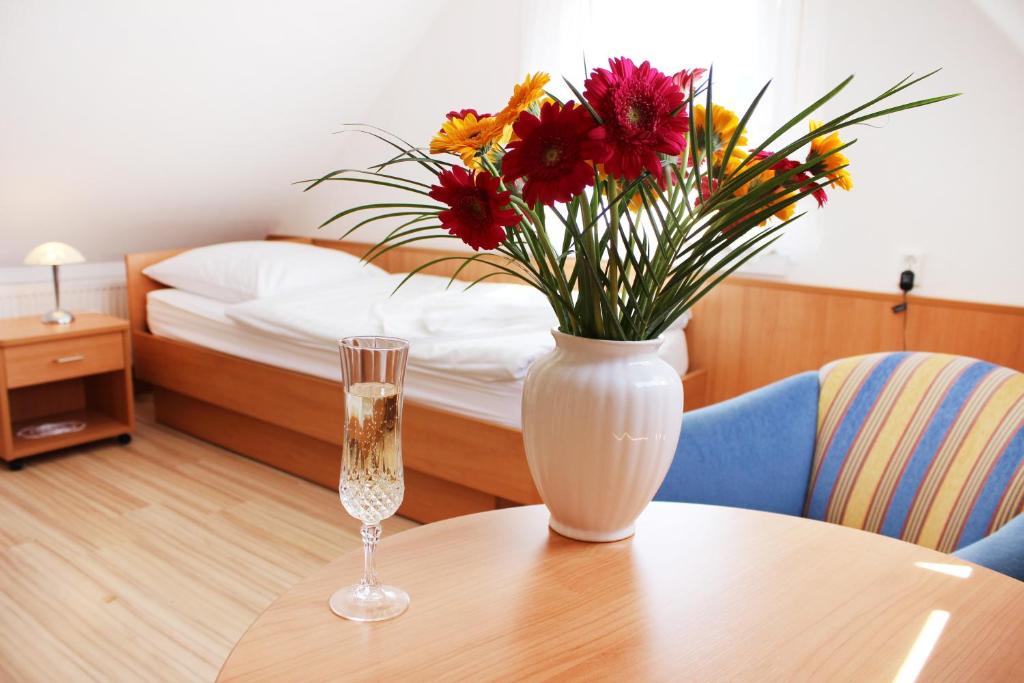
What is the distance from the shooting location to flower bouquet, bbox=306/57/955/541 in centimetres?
76

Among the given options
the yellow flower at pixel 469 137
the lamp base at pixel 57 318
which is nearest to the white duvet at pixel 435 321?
the lamp base at pixel 57 318

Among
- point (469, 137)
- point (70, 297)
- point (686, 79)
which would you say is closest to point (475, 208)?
point (469, 137)

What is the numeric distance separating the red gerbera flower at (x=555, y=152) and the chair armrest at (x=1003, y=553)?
2.50 ft

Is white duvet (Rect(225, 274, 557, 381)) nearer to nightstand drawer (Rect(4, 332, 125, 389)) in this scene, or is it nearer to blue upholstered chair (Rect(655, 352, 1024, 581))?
nightstand drawer (Rect(4, 332, 125, 389))

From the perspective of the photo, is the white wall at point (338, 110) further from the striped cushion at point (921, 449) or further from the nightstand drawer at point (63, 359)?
the striped cushion at point (921, 449)

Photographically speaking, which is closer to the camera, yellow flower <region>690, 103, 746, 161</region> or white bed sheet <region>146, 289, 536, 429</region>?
yellow flower <region>690, 103, 746, 161</region>

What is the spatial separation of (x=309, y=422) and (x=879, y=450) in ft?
5.90

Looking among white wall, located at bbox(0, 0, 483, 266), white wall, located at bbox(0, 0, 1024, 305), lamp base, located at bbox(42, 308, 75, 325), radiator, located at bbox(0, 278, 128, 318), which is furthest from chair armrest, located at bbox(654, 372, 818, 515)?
radiator, located at bbox(0, 278, 128, 318)

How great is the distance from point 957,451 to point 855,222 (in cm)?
112

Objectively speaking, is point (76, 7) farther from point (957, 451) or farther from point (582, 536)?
point (957, 451)

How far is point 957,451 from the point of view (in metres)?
1.52

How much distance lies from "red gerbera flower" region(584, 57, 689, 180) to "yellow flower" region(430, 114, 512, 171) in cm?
11

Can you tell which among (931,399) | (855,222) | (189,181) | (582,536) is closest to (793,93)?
(855,222)

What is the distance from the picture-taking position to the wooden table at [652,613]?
0.76m
